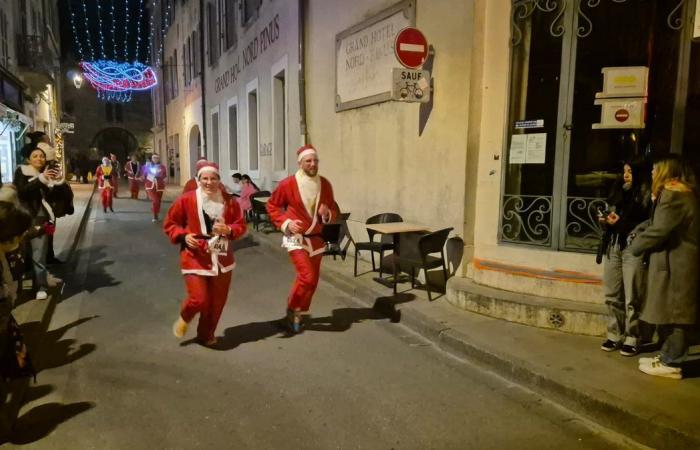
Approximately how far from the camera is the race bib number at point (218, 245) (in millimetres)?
4771

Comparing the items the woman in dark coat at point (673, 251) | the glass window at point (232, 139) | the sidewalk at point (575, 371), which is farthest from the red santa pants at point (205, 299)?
the glass window at point (232, 139)

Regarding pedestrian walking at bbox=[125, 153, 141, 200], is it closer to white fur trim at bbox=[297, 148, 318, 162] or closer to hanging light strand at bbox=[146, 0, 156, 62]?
hanging light strand at bbox=[146, 0, 156, 62]

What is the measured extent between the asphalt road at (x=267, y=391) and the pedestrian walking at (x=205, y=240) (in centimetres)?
49

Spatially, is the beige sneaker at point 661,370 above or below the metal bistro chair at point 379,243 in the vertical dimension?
below

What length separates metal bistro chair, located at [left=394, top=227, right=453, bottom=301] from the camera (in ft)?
20.4

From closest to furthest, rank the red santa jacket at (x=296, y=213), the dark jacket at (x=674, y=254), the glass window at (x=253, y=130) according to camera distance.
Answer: the dark jacket at (x=674, y=254)
the red santa jacket at (x=296, y=213)
the glass window at (x=253, y=130)

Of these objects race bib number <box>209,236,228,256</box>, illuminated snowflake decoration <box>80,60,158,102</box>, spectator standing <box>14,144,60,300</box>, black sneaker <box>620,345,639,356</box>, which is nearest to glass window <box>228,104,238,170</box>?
spectator standing <box>14,144,60,300</box>

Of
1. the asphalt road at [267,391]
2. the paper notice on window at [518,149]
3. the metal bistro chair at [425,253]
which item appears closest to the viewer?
the asphalt road at [267,391]

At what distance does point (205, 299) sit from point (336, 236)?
418cm

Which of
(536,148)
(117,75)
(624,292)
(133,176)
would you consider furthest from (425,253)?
(117,75)

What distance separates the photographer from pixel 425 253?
6.28 m

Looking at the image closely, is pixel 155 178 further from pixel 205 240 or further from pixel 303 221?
pixel 205 240

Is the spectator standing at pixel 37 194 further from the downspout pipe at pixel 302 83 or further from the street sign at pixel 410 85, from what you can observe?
the downspout pipe at pixel 302 83

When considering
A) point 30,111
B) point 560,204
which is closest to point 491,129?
point 560,204
